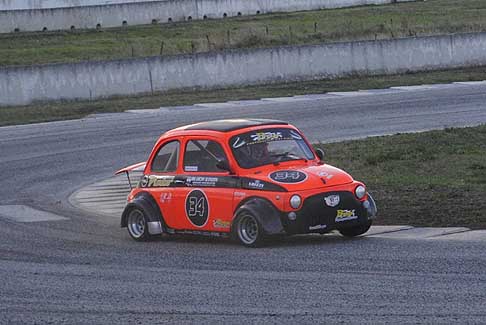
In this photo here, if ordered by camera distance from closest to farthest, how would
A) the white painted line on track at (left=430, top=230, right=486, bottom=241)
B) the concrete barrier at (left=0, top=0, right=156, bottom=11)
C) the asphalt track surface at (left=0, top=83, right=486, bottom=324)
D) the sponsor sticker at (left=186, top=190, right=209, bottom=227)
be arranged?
the asphalt track surface at (left=0, top=83, right=486, bottom=324)
the white painted line on track at (left=430, top=230, right=486, bottom=241)
the sponsor sticker at (left=186, top=190, right=209, bottom=227)
the concrete barrier at (left=0, top=0, right=156, bottom=11)

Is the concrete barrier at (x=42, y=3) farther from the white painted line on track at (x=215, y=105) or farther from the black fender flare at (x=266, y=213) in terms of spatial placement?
the black fender flare at (x=266, y=213)

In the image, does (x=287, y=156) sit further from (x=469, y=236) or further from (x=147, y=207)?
(x=469, y=236)

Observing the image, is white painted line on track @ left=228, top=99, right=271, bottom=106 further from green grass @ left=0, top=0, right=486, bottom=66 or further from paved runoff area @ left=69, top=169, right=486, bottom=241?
paved runoff area @ left=69, top=169, right=486, bottom=241

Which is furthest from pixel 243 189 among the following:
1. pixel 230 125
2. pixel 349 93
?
pixel 349 93

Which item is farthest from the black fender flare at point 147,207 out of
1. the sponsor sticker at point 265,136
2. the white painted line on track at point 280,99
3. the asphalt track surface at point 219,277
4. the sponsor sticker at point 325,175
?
the white painted line on track at point 280,99

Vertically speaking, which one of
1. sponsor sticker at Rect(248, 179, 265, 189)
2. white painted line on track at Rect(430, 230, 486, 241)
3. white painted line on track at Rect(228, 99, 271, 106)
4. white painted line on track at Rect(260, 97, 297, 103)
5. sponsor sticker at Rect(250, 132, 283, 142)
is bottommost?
white painted line on track at Rect(260, 97, 297, 103)

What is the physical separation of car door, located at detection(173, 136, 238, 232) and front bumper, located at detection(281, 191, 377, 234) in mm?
922

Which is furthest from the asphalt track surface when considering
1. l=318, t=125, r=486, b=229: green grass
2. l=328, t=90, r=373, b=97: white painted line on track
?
l=328, t=90, r=373, b=97: white painted line on track

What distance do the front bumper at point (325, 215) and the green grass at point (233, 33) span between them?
87.7 ft

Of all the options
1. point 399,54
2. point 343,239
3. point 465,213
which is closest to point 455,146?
point 465,213

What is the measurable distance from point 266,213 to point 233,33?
3046cm

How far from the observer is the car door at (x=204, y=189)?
542 inches

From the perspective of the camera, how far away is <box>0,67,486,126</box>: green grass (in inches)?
1217

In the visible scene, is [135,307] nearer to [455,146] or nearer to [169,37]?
[455,146]
